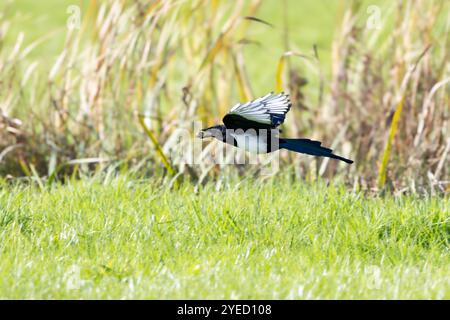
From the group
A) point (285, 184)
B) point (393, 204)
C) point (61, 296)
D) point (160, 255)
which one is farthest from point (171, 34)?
point (61, 296)

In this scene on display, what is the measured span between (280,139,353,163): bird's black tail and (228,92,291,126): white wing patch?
106 mm

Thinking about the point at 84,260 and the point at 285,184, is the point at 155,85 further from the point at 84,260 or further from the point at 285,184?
the point at 84,260

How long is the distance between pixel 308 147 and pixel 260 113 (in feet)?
0.74

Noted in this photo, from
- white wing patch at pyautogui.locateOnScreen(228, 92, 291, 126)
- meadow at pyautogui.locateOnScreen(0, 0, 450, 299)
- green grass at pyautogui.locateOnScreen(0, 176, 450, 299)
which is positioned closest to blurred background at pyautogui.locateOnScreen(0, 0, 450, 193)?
meadow at pyautogui.locateOnScreen(0, 0, 450, 299)

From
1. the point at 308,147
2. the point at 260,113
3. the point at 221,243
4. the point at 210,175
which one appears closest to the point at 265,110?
the point at 260,113

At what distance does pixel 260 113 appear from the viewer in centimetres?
353

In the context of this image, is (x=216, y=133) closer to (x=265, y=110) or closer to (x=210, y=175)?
(x=265, y=110)

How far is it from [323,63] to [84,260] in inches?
336

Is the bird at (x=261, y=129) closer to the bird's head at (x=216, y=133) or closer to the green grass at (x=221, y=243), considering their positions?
the bird's head at (x=216, y=133)

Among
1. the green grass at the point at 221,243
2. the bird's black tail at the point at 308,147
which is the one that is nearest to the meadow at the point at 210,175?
the green grass at the point at 221,243

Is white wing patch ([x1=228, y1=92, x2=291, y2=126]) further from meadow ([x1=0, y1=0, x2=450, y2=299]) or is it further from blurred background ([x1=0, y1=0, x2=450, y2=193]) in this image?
blurred background ([x1=0, y1=0, x2=450, y2=193])

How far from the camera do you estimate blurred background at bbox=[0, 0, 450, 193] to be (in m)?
5.32

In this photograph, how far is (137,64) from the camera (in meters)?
5.68

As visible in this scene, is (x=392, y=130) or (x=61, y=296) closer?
(x=61, y=296)
